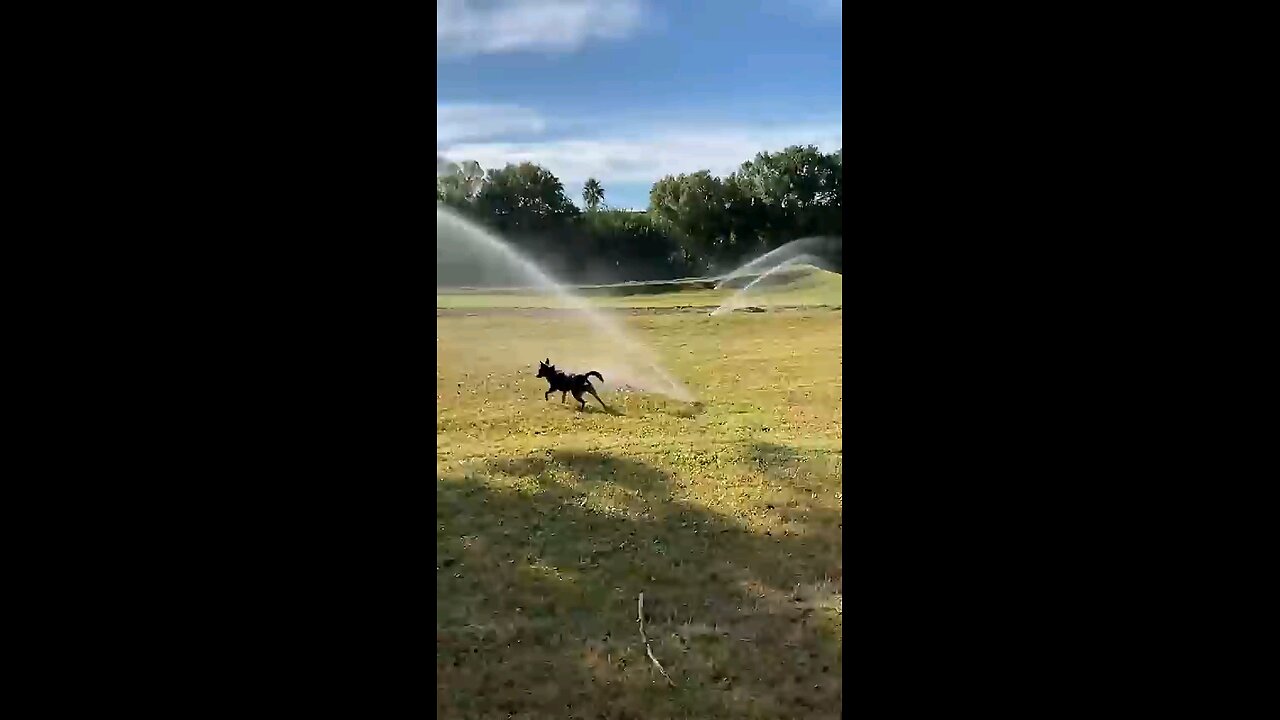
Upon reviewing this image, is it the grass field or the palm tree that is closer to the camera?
the grass field

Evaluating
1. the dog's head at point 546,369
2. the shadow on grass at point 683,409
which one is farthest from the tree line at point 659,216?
the shadow on grass at point 683,409

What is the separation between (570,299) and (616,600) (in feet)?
2.12

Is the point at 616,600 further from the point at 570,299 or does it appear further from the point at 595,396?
the point at 570,299

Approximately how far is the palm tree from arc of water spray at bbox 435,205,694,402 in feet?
0.59

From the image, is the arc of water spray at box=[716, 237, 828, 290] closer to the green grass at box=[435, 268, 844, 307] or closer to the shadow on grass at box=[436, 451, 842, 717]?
the green grass at box=[435, 268, 844, 307]

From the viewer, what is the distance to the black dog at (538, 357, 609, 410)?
2.16 m

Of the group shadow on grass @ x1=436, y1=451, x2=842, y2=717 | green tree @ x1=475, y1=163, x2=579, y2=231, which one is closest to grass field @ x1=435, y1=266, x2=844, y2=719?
shadow on grass @ x1=436, y1=451, x2=842, y2=717

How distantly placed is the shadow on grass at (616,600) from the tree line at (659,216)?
536 mm
